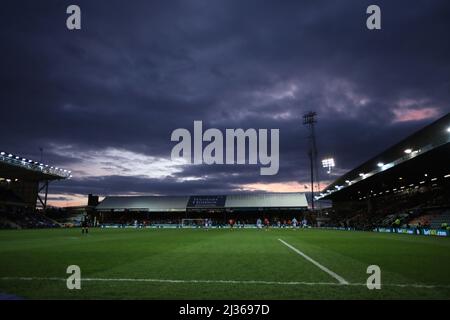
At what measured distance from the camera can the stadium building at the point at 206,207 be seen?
277 feet

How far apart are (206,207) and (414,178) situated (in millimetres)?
48737

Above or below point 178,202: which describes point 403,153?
above

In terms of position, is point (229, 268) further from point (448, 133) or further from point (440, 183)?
point (440, 183)

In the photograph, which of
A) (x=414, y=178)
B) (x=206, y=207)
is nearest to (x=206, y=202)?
(x=206, y=207)

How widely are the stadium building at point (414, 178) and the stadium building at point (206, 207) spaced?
1573 centimetres

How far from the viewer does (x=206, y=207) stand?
8769 cm

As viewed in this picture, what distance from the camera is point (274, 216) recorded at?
9244 centimetres

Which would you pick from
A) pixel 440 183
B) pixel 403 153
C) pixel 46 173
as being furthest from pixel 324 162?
pixel 46 173

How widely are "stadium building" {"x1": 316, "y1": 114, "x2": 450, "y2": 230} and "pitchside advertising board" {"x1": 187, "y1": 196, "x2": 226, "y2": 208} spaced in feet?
93.3

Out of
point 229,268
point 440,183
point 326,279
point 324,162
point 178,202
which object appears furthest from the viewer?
point 178,202

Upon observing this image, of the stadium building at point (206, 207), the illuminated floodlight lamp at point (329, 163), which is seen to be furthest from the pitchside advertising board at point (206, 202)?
the illuminated floodlight lamp at point (329, 163)

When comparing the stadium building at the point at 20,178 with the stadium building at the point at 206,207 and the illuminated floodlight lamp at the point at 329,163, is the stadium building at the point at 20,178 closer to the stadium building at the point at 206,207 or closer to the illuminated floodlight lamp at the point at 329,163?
the stadium building at the point at 206,207

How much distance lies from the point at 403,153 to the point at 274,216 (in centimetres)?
5418
